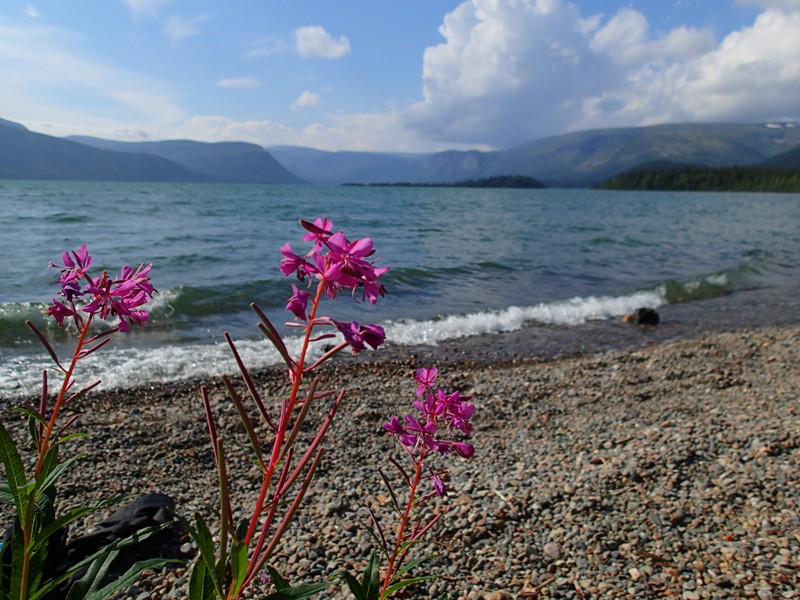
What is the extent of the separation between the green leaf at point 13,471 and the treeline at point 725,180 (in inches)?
7235

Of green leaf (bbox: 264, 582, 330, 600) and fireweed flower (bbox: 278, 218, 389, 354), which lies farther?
green leaf (bbox: 264, 582, 330, 600)

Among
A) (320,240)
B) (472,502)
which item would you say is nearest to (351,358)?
(472,502)

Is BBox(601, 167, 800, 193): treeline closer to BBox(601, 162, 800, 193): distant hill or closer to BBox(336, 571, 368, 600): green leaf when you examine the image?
BBox(601, 162, 800, 193): distant hill

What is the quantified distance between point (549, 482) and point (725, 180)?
19499 cm

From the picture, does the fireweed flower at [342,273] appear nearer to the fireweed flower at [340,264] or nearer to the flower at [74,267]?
the fireweed flower at [340,264]

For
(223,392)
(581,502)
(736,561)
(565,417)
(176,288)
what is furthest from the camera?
(176,288)

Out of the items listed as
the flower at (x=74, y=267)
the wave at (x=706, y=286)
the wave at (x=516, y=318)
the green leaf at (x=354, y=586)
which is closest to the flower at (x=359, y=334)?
the green leaf at (x=354, y=586)

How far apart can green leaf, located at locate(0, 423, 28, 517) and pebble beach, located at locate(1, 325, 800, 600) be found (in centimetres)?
72

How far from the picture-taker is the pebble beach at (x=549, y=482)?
3.62 meters

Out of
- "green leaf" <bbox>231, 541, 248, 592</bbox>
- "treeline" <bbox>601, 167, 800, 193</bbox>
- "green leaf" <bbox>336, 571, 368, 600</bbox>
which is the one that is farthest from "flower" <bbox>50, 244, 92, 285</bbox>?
"treeline" <bbox>601, 167, 800, 193</bbox>

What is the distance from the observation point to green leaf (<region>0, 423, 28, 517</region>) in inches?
71.4

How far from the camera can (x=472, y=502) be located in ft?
14.9

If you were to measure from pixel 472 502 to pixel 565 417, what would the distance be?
122 inches

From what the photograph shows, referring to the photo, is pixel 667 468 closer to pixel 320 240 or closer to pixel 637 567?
pixel 637 567
